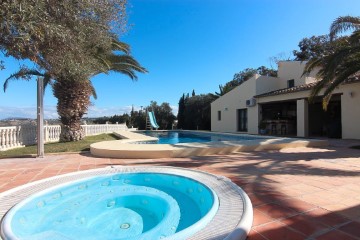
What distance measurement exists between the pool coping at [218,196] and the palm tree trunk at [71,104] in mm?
9094

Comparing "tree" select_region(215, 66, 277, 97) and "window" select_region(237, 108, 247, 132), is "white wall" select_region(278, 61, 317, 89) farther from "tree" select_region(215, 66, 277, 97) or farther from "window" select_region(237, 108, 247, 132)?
"tree" select_region(215, 66, 277, 97)

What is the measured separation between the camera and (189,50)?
67.2 ft

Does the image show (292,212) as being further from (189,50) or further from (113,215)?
(189,50)

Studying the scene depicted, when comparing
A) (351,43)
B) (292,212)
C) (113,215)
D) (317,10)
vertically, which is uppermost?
(317,10)

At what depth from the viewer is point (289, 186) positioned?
175 inches

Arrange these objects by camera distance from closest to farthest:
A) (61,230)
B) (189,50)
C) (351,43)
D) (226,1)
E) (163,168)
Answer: (61,230) < (163,168) < (351,43) < (226,1) < (189,50)

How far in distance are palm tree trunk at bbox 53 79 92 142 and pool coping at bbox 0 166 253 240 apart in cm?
909

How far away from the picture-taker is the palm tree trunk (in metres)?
13.8

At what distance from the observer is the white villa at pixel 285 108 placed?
1602 cm

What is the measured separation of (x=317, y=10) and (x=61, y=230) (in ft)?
47.9

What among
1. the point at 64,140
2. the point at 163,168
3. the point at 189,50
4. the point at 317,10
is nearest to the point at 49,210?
the point at 163,168

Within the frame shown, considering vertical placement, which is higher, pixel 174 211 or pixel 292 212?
pixel 292 212

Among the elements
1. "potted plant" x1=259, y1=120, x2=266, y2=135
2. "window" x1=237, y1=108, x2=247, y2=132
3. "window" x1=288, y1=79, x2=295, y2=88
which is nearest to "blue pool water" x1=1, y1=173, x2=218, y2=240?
"potted plant" x1=259, y1=120, x2=266, y2=135

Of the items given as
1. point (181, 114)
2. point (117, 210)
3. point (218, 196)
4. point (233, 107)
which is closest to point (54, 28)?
point (117, 210)
